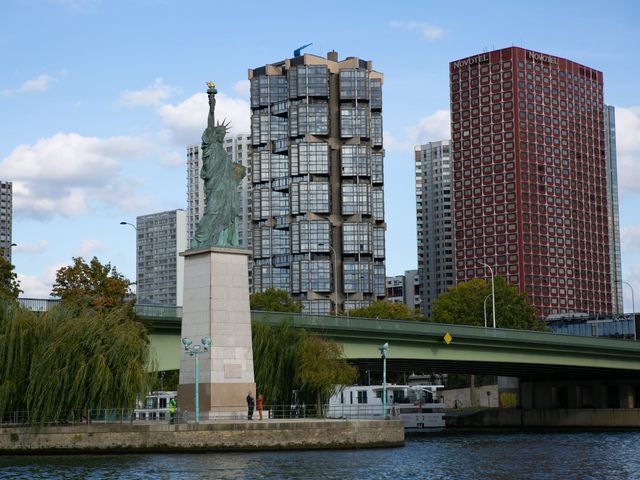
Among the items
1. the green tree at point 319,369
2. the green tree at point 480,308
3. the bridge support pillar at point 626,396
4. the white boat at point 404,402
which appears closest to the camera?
the green tree at point 319,369

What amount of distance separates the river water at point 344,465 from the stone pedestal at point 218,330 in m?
5.97

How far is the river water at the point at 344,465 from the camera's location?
50531mm

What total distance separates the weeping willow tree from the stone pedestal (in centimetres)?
391

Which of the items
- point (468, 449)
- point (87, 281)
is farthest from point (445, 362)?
point (87, 281)

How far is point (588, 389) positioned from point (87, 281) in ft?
228

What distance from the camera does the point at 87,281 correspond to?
81250 millimetres

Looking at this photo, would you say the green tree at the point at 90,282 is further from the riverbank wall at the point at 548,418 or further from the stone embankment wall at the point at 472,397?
the stone embankment wall at the point at 472,397

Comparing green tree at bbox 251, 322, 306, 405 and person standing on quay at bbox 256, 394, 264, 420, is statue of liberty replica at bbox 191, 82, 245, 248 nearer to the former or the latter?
person standing on quay at bbox 256, 394, 264, 420

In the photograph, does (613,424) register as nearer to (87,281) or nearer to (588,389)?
(588,389)

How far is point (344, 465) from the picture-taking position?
54.9m

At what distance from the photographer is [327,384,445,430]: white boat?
12181cm

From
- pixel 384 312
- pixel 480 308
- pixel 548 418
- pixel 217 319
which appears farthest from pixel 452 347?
pixel 480 308

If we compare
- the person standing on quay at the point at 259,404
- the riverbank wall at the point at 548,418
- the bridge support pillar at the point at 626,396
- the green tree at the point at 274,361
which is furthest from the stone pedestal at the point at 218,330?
the bridge support pillar at the point at 626,396

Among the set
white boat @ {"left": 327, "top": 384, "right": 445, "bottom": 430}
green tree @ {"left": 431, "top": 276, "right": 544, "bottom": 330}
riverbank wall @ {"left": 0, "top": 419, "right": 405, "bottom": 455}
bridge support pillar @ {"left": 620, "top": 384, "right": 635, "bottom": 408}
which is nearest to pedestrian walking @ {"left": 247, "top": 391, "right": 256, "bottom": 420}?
riverbank wall @ {"left": 0, "top": 419, "right": 405, "bottom": 455}
